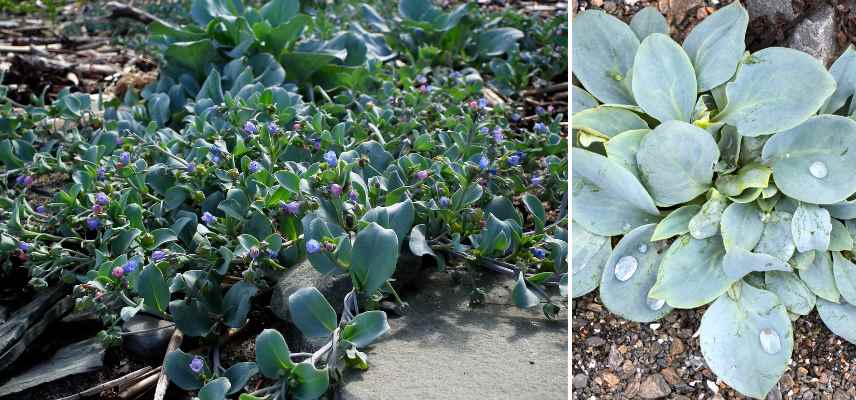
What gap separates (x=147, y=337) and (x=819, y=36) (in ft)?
5.59

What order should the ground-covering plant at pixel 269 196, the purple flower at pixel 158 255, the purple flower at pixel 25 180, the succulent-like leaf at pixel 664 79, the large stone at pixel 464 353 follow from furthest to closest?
the purple flower at pixel 25 180 < the succulent-like leaf at pixel 664 79 < the purple flower at pixel 158 255 < the ground-covering plant at pixel 269 196 < the large stone at pixel 464 353

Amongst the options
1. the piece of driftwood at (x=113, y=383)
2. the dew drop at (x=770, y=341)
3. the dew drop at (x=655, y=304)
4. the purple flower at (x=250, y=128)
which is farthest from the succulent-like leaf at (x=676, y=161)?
the piece of driftwood at (x=113, y=383)

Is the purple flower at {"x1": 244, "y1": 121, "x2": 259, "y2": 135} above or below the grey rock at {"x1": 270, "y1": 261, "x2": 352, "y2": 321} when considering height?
above

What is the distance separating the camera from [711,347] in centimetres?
177

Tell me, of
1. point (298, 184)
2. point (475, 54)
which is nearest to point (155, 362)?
point (298, 184)

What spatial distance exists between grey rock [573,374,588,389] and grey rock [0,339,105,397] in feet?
3.18

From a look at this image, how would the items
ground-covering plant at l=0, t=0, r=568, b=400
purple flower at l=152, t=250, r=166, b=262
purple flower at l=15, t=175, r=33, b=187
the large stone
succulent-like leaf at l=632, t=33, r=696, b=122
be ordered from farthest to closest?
1. purple flower at l=15, t=175, r=33, b=187
2. succulent-like leaf at l=632, t=33, r=696, b=122
3. purple flower at l=152, t=250, r=166, b=262
4. ground-covering plant at l=0, t=0, r=568, b=400
5. the large stone

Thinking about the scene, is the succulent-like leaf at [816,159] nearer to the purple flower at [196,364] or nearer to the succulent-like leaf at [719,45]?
the succulent-like leaf at [719,45]

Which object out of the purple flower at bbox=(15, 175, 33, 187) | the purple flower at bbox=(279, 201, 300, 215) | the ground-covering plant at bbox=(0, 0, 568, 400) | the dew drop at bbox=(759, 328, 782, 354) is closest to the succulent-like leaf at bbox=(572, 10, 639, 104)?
the ground-covering plant at bbox=(0, 0, 568, 400)

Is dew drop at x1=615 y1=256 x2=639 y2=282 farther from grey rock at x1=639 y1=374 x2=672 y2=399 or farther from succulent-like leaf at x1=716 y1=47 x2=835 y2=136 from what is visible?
succulent-like leaf at x1=716 y1=47 x2=835 y2=136

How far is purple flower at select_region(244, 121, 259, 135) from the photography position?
2.07 m

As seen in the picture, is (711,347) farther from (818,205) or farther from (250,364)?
(250,364)

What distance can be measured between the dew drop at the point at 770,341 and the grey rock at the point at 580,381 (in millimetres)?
359

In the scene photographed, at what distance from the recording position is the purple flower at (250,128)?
2.07m
